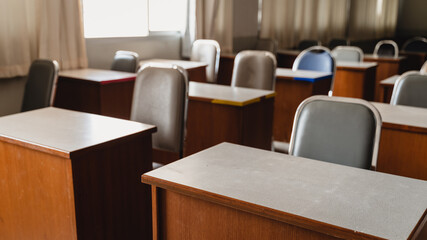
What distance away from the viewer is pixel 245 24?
20.9ft

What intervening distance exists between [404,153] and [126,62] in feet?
8.33

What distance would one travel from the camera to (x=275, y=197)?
1.30 m

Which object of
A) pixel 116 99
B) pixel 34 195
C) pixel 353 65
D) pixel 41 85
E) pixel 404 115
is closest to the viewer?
pixel 34 195

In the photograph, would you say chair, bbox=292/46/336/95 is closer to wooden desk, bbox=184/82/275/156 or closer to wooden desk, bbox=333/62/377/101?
wooden desk, bbox=333/62/377/101

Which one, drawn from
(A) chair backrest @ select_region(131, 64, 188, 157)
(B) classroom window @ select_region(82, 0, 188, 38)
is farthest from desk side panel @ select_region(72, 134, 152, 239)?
(B) classroom window @ select_region(82, 0, 188, 38)

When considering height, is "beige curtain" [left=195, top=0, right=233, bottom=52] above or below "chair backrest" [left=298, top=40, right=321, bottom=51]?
above

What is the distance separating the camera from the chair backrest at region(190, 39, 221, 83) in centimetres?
493

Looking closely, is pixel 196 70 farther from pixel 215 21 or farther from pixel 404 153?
pixel 404 153

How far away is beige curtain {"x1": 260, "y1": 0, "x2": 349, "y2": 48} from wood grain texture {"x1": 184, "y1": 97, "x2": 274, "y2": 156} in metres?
3.81

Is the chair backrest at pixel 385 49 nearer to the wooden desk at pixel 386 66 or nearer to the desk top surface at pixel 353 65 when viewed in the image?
the wooden desk at pixel 386 66

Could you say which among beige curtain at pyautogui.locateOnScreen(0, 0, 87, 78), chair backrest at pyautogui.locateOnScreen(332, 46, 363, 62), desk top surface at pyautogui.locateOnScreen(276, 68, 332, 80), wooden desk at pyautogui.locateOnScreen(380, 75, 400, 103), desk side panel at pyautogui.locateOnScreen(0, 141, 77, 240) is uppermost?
beige curtain at pyautogui.locateOnScreen(0, 0, 87, 78)

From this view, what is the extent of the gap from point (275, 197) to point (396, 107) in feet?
4.96

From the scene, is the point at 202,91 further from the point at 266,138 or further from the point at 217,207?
the point at 217,207

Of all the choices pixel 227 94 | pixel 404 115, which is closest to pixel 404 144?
pixel 404 115
